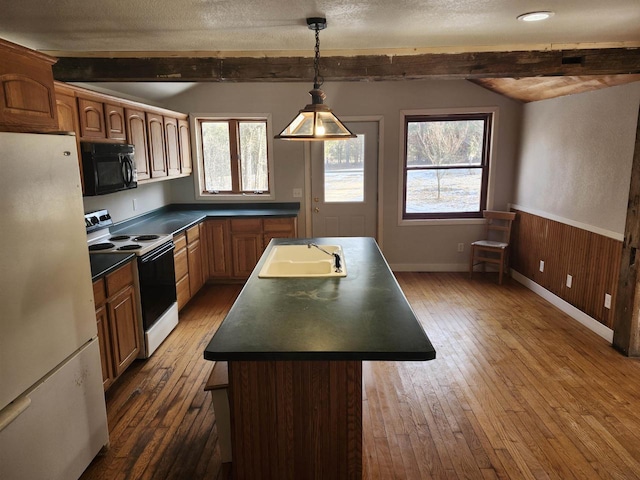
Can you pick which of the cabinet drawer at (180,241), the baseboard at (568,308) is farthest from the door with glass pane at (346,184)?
Result: the baseboard at (568,308)

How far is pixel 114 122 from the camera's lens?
3551mm

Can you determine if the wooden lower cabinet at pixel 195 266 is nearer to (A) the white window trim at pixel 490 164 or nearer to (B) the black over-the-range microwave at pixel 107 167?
(B) the black over-the-range microwave at pixel 107 167

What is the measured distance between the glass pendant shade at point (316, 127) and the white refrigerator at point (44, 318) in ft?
3.72

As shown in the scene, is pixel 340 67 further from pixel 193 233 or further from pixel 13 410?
pixel 13 410

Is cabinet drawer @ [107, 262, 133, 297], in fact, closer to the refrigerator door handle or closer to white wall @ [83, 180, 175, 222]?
white wall @ [83, 180, 175, 222]

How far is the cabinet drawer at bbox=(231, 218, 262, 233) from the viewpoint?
512cm

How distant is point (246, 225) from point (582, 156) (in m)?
3.55

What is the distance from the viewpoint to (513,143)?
543 cm

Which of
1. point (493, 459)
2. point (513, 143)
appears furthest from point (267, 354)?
point (513, 143)

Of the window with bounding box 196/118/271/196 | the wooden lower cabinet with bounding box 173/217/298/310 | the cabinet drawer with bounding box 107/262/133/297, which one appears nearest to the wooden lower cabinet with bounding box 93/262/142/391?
the cabinet drawer with bounding box 107/262/133/297

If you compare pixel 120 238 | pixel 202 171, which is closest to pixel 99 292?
pixel 120 238

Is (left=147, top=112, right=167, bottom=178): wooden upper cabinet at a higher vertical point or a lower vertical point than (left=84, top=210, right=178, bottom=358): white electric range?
higher

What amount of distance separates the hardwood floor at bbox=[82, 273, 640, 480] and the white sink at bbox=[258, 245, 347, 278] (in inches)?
35.9

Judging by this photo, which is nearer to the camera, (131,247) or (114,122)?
(131,247)
